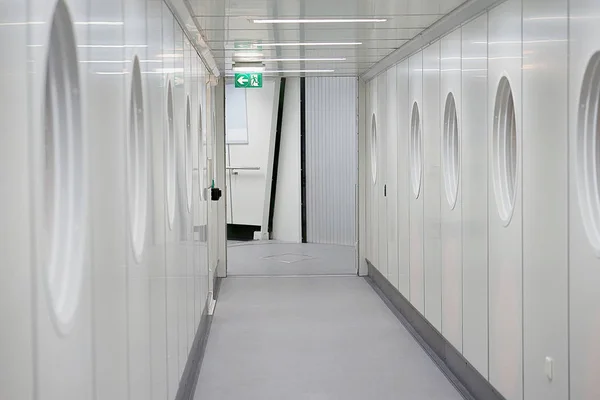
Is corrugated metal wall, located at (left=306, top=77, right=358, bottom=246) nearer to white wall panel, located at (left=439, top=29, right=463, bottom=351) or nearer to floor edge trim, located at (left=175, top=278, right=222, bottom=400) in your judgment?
floor edge trim, located at (left=175, top=278, right=222, bottom=400)

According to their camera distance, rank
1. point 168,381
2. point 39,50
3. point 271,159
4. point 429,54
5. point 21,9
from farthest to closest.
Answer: point 271,159, point 429,54, point 168,381, point 39,50, point 21,9

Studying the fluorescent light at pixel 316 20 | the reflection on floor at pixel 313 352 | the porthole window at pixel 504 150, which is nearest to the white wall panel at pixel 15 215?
the porthole window at pixel 504 150

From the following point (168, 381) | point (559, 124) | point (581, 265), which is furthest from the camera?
point (168, 381)

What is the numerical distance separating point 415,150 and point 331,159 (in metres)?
8.72

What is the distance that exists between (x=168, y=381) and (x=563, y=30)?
327cm

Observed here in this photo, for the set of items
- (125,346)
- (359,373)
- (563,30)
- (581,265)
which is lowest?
(359,373)

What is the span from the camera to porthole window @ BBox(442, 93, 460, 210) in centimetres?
735

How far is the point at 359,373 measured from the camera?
736 cm

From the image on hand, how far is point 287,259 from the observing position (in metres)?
15.6

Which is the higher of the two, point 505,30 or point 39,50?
point 505,30

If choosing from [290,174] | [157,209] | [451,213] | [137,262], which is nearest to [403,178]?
[451,213]

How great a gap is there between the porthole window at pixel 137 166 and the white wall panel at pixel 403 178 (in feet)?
17.7

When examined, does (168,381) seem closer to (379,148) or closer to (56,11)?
(56,11)

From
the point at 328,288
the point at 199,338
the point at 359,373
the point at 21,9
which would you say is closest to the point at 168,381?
Answer: the point at 359,373
